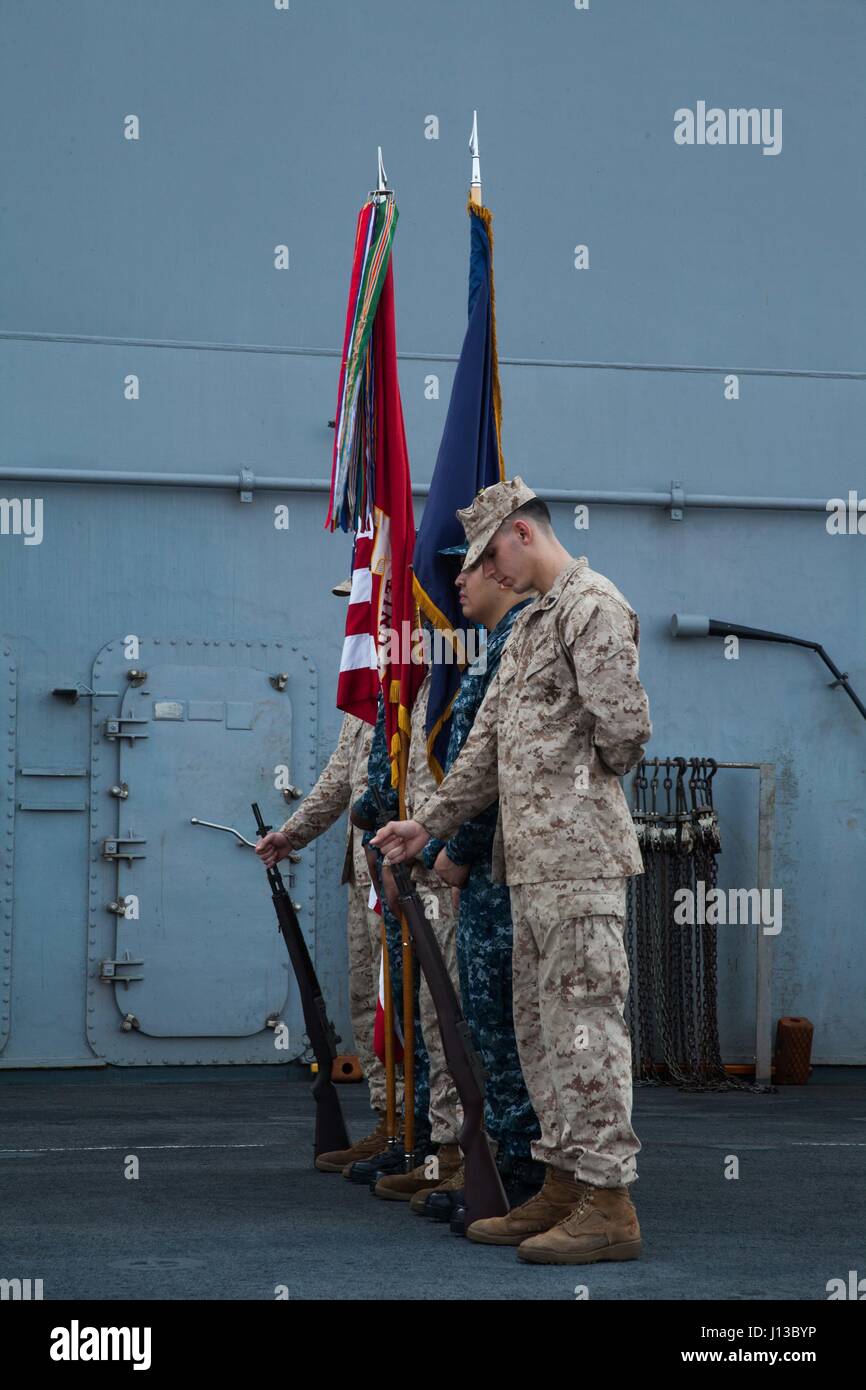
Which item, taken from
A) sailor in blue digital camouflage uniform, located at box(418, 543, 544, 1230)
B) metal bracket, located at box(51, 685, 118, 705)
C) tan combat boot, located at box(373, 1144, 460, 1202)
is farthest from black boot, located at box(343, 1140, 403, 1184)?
metal bracket, located at box(51, 685, 118, 705)

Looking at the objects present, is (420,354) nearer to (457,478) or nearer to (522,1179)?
(457,478)

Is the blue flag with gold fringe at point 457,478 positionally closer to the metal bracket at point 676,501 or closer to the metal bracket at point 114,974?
the metal bracket at point 114,974

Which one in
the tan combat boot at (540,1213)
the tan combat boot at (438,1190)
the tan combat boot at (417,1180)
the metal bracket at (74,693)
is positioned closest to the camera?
the tan combat boot at (540,1213)

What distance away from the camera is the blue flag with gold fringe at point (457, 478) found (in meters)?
4.24

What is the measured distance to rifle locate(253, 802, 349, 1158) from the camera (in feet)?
15.6

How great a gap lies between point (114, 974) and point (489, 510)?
4162 millimetres

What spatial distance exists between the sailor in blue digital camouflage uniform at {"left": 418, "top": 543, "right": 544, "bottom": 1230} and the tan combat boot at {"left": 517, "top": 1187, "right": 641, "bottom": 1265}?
0.48m

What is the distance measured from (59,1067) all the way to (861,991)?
3.69m

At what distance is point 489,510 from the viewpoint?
11.9 ft

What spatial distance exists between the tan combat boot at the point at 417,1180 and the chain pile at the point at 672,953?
3601mm

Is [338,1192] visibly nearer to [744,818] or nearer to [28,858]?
[28,858]

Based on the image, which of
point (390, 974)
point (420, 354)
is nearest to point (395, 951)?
point (390, 974)

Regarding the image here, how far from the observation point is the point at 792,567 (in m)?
8.19

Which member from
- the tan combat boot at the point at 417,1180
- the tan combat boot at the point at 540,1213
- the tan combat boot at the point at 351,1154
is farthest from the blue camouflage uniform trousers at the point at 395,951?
the tan combat boot at the point at 540,1213
